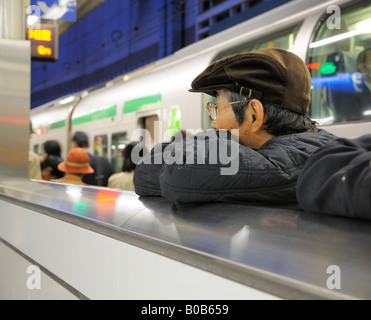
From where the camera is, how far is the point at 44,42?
19.2 ft

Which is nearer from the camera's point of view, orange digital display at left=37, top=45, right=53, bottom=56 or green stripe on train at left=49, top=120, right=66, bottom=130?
orange digital display at left=37, top=45, right=53, bottom=56

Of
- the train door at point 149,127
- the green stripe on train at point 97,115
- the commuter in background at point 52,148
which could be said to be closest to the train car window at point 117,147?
the green stripe on train at point 97,115

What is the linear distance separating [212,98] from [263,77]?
9.30ft

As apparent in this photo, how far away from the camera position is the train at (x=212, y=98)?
10.6ft

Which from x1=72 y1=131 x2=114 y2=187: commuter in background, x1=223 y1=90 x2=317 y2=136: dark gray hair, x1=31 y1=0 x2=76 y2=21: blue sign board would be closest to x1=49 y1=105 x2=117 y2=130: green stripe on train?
x1=72 y1=131 x2=114 y2=187: commuter in background

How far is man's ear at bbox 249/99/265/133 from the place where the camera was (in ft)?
4.09

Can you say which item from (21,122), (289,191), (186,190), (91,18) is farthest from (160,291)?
(91,18)

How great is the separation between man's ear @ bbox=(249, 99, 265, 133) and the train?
2035 mm

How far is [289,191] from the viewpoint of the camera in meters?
1.02

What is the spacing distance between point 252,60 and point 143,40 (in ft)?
52.6

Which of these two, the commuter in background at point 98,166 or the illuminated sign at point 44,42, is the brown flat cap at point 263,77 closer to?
the commuter in background at point 98,166

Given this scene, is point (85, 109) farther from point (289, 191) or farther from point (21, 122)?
point (289, 191)

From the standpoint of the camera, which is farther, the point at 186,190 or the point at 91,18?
the point at 91,18

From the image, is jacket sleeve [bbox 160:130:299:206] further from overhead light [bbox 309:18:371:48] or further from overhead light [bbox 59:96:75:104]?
overhead light [bbox 59:96:75:104]
